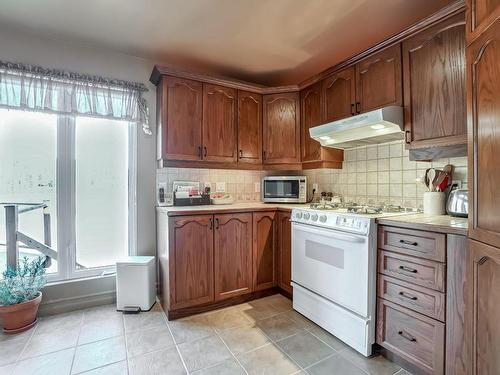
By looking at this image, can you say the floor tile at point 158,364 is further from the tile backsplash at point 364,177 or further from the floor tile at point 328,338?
the tile backsplash at point 364,177

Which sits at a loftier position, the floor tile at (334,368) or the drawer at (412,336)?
the drawer at (412,336)

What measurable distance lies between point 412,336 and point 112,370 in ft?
5.88

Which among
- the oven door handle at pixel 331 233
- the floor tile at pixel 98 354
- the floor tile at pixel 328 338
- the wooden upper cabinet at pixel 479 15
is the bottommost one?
the floor tile at pixel 328 338

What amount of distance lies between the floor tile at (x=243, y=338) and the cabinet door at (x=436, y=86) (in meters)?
1.77

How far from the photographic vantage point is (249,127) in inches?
113

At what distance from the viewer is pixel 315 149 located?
271 cm

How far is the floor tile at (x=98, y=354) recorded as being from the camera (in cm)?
163

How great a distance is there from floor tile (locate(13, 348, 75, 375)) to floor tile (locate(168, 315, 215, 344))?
663 mm

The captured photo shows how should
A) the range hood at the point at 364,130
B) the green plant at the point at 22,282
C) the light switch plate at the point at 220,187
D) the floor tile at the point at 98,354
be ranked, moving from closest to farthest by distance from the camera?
1. the floor tile at the point at 98,354
2. the range hood at the point at 364,130
3. the green plant at the point at 22,282
4. the light switch plate at the point at 220,187

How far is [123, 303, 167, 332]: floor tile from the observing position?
208 cm

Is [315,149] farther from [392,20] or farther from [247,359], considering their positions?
[247,359]

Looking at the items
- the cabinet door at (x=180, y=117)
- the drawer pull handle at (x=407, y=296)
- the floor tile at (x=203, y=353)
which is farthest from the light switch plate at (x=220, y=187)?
the drawer pull handle at (x=407, y=296)

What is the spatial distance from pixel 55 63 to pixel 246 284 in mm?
2631

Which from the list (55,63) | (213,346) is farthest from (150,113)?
(213,346)
